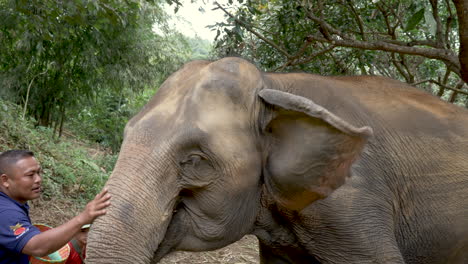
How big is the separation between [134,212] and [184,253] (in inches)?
141

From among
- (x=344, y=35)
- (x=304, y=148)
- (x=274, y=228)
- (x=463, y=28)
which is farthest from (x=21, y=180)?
(x=344, y=35)

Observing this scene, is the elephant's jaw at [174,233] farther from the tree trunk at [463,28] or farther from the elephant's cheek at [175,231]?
the tree trunk at [463,28]

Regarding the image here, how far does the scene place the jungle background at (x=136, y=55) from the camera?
14.6ft

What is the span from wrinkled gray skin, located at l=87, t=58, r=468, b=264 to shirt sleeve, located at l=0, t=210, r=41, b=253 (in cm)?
63

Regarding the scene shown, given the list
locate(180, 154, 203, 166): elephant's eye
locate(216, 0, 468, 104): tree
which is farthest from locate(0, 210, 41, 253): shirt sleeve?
locate(216, 0, 468, 104): tree

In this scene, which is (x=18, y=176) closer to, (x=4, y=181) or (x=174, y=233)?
(x=4, y=181)

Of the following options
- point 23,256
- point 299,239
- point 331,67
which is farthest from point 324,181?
point 331,67

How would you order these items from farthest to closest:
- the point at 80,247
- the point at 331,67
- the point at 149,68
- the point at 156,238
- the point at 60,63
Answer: the point at 149,68
the point at 60,63
the point at 331,67
the point at 80,247
the point at 156,238

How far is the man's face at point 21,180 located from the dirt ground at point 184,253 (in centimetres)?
239

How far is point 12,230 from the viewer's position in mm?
2479

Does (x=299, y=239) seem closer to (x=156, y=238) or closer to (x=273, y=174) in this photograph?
(x=273, y=174)

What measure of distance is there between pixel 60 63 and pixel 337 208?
793cm

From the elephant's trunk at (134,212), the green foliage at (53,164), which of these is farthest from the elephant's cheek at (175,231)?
the green foliage at (53,164)

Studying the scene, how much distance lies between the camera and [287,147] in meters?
2.32
